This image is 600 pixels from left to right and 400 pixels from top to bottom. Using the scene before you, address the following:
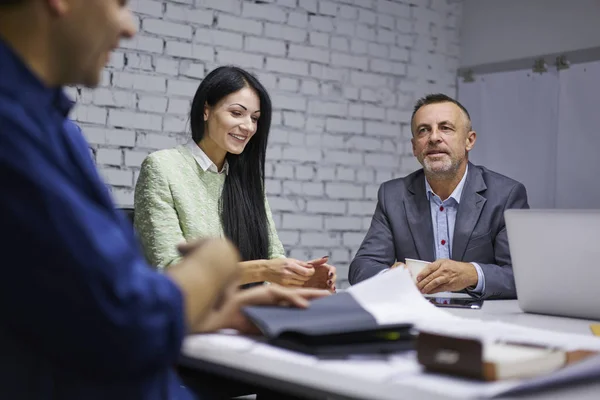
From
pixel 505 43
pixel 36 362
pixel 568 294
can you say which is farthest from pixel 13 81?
pixel 505 43

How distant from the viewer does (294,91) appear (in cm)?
443

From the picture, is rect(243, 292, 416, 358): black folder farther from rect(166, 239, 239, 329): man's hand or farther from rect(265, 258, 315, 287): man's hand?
rect(265, 258, 315, 287): man's hand

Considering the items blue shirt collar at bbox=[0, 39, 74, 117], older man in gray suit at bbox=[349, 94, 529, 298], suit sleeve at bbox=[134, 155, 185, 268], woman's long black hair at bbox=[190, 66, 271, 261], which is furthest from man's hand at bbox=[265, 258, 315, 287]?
blue shirt collar at bbox=[0, 39, 74, 117]

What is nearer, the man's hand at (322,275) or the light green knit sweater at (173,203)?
the man's hand at (322,275)

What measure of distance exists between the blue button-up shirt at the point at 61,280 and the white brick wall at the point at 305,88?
3.01m

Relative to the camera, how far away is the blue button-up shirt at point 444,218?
3.04m

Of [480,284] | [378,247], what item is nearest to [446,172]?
[378,247]

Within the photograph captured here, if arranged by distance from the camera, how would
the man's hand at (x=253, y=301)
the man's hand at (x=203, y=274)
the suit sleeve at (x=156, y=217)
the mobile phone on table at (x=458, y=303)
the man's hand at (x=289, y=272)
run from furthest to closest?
the suit sleeve at (x=156, y=217) → the man's hand at (x=289, y=272) → the mobile phone on table at (x=458, y=303) → the man's hand at (x=253, y=301) → the man's hand at (x=203, y=274)

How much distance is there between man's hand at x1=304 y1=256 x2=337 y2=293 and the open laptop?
563mm

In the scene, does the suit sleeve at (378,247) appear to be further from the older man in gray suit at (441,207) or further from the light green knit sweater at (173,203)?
the light green knit sweater at (173,203)

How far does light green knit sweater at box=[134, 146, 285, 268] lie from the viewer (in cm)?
249

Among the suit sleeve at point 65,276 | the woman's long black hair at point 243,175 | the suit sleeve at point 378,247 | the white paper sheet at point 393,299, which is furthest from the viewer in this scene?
the suit sleeve at point 378,247

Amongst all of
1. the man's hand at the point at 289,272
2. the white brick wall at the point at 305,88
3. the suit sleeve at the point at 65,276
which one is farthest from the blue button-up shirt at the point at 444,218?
the suit sleeve at the point at 65,276

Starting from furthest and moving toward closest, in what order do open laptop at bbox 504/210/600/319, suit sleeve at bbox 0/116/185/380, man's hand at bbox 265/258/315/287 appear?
man's hand at bbox 265/258/315/287 < open laptop at bbox 504/210/600/319 < suit sleeve at bbox 0/116/185/380
